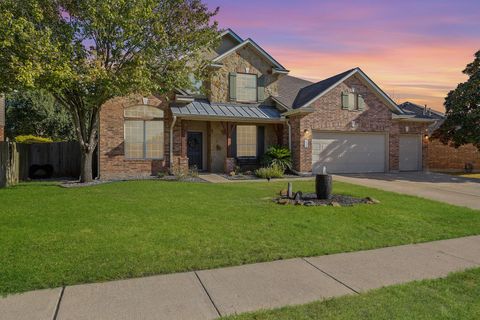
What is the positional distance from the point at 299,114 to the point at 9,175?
42.8 feet

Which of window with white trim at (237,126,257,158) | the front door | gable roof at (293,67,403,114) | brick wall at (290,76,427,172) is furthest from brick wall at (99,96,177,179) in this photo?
gable roof at (293,67,403,114)

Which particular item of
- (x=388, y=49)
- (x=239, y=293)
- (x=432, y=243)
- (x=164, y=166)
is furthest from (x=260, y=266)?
(x=164, y=166)

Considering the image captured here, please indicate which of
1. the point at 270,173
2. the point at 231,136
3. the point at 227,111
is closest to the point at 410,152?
the point at 270,173

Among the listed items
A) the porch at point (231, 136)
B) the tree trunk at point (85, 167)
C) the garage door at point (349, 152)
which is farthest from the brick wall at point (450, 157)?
the tree trunk at point (85, 167)

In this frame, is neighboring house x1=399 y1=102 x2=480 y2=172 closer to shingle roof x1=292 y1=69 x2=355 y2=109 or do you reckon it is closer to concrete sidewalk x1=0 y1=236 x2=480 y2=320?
shingle roof x1=292 y1=69 x2=355 y2=109

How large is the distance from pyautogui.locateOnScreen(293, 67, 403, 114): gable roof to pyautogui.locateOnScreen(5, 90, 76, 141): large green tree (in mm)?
21085

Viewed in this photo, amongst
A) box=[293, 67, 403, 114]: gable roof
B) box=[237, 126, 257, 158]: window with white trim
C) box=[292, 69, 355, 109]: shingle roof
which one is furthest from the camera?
box=[237, 126, 257, 158]: window with white trim

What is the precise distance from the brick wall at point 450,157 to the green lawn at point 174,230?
51.8 feet

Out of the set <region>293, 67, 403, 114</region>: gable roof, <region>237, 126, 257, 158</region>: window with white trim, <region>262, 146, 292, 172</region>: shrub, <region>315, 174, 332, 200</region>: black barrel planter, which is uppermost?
<region>293, 67, 403, 114</region>: gable roof

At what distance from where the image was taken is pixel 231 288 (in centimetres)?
400

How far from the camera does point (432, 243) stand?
19.8 feet

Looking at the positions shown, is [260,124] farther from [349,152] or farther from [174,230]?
[174,230]

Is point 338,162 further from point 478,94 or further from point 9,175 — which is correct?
point 9,175

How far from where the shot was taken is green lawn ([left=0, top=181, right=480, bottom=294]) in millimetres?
4586
